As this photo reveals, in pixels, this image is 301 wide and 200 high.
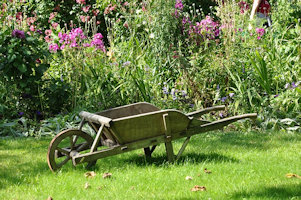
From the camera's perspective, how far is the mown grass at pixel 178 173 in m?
3.51

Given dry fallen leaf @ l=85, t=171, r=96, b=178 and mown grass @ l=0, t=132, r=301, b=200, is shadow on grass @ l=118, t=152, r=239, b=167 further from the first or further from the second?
dry fallen leaf @ l=85, t=171, r=96, b=178

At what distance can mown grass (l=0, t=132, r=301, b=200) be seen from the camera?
11.5ft

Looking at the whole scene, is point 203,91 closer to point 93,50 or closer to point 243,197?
point 93,50

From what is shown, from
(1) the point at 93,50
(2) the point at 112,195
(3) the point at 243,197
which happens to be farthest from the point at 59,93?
(3) the point at 243,197

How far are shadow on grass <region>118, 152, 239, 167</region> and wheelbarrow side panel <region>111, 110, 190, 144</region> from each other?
1.11 feet

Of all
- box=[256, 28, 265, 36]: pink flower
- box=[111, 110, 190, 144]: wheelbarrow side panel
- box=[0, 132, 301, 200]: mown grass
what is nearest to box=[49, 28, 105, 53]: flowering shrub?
box=[0, 132, 301, 200]: mown grass

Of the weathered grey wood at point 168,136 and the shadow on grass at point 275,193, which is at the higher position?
the weathered grey wood at point 168,136

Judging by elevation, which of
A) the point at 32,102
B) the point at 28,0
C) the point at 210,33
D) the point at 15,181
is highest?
the point at 28,0

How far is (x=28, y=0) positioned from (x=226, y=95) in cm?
722

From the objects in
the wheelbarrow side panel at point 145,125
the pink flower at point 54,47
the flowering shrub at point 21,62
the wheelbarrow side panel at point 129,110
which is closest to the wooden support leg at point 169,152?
the wheelbarrow side panel at point 145,125

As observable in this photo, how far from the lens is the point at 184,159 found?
453 centimetres

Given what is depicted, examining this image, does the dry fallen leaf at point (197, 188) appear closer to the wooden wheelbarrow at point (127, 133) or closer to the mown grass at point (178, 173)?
the mown grass at point (178, 173)

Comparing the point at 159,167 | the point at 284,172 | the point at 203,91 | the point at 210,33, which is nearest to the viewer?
the point at 284,172

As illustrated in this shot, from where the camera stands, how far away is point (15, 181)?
397 cm
